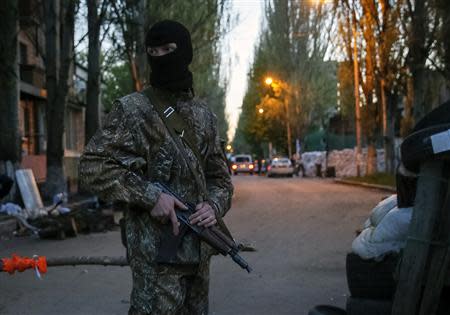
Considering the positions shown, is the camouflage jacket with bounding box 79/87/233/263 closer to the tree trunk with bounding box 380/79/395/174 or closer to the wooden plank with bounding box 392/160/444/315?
the wooden plank with bounding box 392/160/444/315

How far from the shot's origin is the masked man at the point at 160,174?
8.58 ft

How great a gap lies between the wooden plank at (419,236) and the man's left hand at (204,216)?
4.50ft

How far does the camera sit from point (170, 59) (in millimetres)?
2730

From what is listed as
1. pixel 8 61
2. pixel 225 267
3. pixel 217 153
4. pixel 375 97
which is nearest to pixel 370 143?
pixel 375 97

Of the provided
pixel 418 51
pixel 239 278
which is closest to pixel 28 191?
pixel 239 278

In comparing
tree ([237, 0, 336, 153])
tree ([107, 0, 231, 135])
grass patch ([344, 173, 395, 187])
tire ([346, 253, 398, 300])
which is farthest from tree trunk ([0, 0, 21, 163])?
tree ([237, 0, 336, 153])

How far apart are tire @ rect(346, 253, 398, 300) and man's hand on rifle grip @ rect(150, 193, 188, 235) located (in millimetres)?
2446

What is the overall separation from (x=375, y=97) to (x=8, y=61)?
774 inches

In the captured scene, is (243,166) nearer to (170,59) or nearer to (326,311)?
(326,311)

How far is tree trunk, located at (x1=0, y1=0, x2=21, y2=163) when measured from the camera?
1502cm

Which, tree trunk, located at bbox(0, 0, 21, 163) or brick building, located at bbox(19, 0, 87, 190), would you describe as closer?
tree trunk, located at bbox(0, 0, 21, 163)

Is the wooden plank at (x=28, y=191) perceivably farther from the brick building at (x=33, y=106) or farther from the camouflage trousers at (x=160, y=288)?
the camouflage trousers at (x=160, y=288)

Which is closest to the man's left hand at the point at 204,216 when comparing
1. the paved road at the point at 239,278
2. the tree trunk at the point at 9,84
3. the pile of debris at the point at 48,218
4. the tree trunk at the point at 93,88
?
the paved road at the point at 239,278

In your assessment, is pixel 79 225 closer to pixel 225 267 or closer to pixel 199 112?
pixel 225 267
